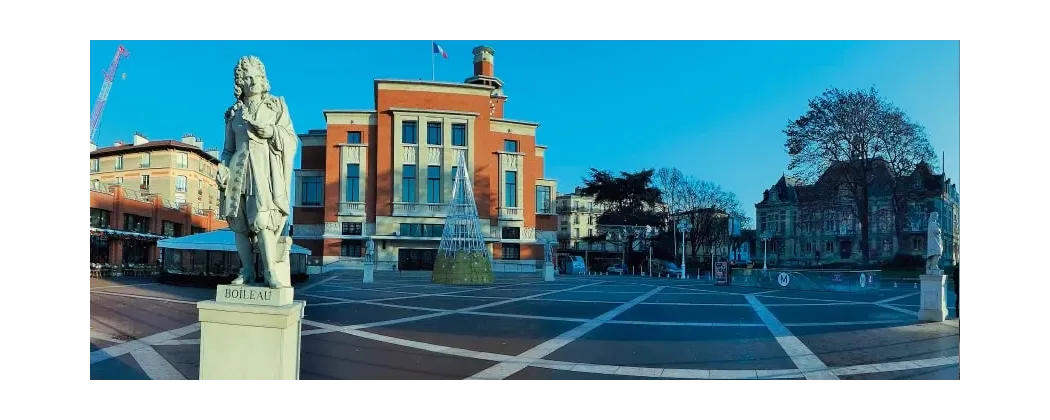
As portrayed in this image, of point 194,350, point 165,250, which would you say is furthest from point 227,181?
point 165,250

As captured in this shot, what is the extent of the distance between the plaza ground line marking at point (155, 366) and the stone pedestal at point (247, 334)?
6.55 feet

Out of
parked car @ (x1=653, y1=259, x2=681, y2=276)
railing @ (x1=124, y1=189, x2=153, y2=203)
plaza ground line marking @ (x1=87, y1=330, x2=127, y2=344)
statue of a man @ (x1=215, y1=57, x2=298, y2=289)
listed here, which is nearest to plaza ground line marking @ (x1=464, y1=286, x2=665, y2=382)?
statue of a man @ (x1=215, y1=57, x2=298, y2=289)

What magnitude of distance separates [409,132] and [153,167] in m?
17.6

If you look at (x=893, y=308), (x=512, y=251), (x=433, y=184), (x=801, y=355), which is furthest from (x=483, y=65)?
(x=801, y=355)

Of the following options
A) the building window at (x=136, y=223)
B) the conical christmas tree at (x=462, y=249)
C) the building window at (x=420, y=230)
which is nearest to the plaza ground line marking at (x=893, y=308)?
the conical christmas tree at (x=462, y=249)

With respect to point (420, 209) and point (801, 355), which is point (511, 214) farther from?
point (801, 355)

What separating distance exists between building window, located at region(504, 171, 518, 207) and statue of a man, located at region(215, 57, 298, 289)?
2918 centimetres

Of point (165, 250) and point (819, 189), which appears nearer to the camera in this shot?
point (165, 250)

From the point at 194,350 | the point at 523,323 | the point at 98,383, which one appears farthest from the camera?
the point at 523,323

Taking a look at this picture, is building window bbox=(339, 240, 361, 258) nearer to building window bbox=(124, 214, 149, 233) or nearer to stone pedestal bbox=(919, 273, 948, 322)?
building window bbox=(124, 214, 149, 233)

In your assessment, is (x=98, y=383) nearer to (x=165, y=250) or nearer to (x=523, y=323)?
(x=523, y=323)

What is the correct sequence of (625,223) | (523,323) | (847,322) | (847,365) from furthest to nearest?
(625,223) → (847,322) → (523,323) → (847,365)

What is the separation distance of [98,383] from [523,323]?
5462mm

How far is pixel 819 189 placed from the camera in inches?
896
